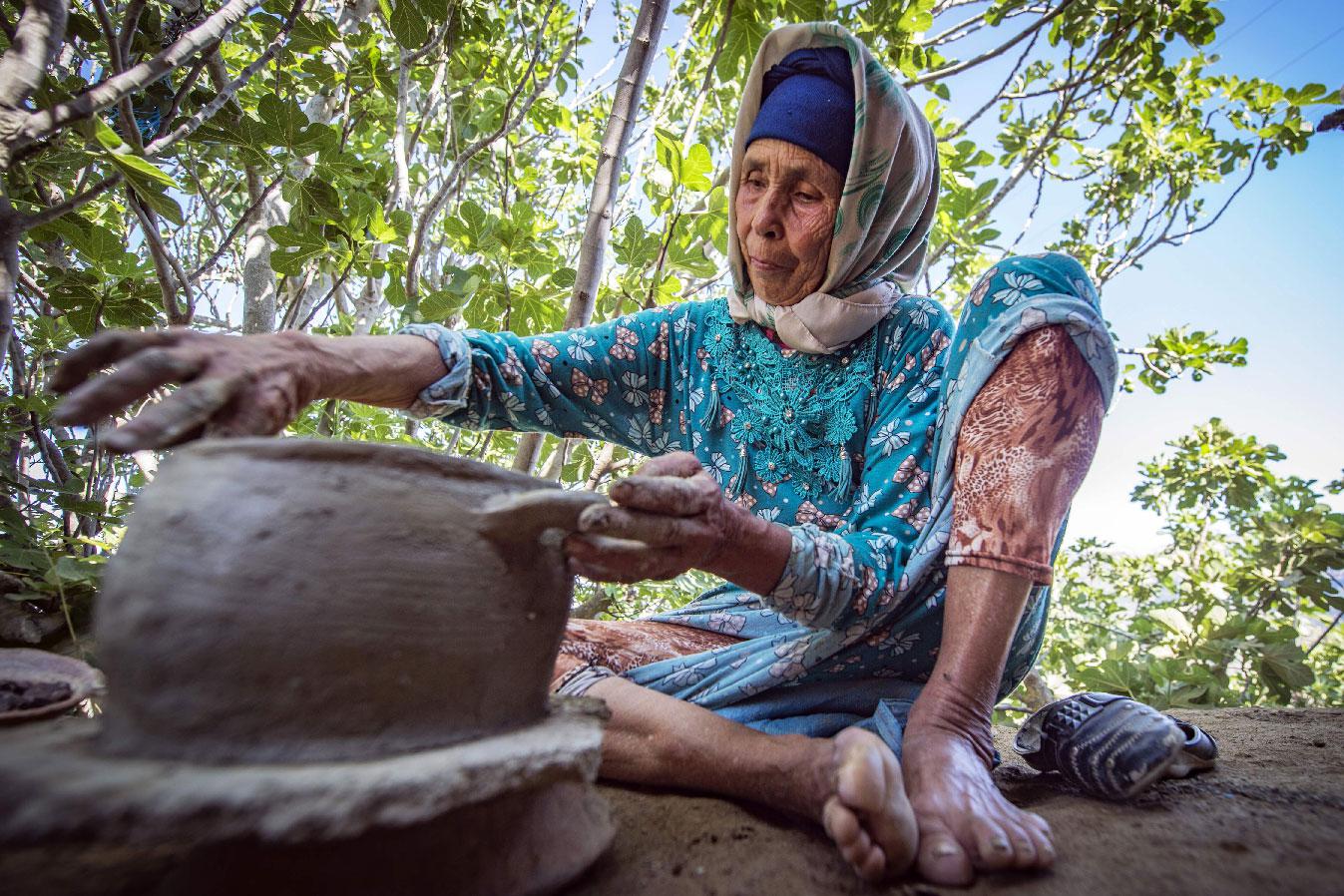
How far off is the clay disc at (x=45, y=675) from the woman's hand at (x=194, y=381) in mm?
675

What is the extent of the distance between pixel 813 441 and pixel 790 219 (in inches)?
23.4

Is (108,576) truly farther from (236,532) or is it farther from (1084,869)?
(1084,869)

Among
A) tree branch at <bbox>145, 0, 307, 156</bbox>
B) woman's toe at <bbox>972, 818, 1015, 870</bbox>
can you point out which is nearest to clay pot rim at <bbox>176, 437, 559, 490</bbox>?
woman's toe at <bbox>972, 818, 1015, 870</bbox>

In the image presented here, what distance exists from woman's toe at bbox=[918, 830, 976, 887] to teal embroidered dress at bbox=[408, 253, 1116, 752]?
0.28m

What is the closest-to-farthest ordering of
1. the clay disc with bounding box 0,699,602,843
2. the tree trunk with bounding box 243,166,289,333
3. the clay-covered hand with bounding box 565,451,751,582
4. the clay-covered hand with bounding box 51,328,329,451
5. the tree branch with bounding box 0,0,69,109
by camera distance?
the clay disc with bounding box 0,699,602,843
the clay-covered hand with bounding box 51,328,329,451
the clay-covered hand with bounding box 565,451,751,582
the tree branch with bounding box 0,0,69,109
the tree trunk with bounding box 243,166,289,333

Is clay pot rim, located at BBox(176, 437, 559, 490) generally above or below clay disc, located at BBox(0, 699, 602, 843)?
above

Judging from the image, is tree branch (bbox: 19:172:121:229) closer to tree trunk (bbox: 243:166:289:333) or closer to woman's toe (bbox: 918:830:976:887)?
tree trunk (bbox: 243:166:289:333)

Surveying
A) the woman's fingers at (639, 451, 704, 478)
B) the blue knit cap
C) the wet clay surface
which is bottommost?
the wet clay surface

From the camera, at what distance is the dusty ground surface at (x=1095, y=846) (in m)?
0.90

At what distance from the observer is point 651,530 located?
940mm

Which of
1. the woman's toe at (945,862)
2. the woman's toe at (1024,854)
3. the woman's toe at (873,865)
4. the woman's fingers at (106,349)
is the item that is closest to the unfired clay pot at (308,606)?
the woman's fingers at (106,349)

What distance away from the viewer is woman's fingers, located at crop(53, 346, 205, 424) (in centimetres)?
80

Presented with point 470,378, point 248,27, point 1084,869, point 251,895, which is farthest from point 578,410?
point 248,27

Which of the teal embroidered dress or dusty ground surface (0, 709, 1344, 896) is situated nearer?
dusty ground surface (0, 709, 1344, 896)
